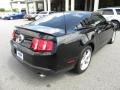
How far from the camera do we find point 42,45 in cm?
261

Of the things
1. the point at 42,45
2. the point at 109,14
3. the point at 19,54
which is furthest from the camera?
the point at 109,14

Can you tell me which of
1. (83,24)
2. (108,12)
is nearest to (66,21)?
(83,24)

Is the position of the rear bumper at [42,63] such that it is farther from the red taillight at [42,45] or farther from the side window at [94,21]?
the side window at [94,21]

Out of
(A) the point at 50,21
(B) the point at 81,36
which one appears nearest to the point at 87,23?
(B) the point at 81,36

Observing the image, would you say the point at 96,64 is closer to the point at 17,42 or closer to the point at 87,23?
the point at 87,23

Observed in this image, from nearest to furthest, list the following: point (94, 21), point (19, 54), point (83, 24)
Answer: point (19, 54), point (83, 24), point (94, 21)

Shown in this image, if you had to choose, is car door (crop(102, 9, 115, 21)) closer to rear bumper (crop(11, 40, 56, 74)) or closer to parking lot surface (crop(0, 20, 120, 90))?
parking lot surface (crop(0, 20, 120, 90))

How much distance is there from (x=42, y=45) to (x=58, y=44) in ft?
0.96

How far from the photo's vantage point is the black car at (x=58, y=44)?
263 centimetres

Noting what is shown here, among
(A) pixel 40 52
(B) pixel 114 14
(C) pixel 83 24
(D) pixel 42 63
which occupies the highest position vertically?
(B) pixel 114 14

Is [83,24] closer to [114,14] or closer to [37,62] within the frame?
[37,62]

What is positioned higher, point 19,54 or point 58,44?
point 58,44

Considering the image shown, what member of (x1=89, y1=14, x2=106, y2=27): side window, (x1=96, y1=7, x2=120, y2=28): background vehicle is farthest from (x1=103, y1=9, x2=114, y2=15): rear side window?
(x1=89, y1=14, x2=106, y2=27): side window

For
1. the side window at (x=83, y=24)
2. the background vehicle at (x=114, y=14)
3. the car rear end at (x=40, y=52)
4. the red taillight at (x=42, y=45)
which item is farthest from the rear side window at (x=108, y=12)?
the red taillight at (x=42, y=45)
